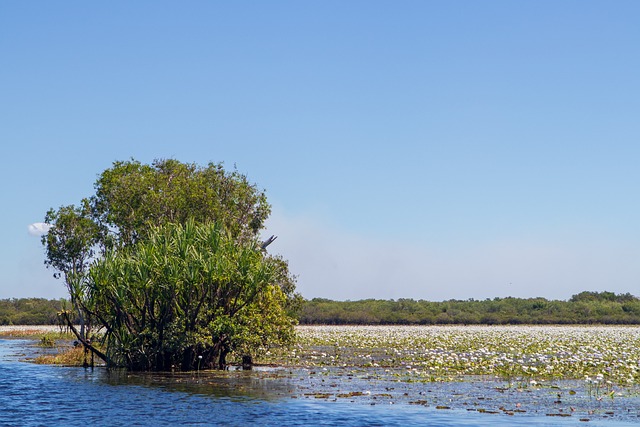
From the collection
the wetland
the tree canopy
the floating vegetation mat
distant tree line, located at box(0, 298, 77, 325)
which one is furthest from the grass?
distant tree line, located at box(0, 298, 77, 325)

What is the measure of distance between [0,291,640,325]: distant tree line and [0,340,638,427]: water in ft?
266

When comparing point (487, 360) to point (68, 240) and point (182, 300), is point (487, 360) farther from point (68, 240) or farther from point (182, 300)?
point (68, 240)

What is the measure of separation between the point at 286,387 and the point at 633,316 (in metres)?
117

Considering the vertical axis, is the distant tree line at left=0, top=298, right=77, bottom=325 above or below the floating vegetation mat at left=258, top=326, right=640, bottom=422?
above

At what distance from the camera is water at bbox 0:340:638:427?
971 inches

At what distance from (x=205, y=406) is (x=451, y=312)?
121 meters

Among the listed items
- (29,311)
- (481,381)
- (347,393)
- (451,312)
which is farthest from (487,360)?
(29,311)

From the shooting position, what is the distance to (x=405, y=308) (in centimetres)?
15450

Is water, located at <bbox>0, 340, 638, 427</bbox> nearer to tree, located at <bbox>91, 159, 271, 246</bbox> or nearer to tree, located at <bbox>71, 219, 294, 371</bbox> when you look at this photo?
tree, located at <bbox>71, 219, 294, 371</bbox>

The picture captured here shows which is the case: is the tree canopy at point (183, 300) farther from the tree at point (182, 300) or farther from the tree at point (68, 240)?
the tree at point (68, 240)

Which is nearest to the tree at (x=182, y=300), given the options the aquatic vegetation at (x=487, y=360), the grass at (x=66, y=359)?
the aquatic vegetation at (x=487, y=360)

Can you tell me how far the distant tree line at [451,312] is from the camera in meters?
133

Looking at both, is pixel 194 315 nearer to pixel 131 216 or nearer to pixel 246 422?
pixel 246 422

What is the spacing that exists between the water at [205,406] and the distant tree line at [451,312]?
81047 millimetres
